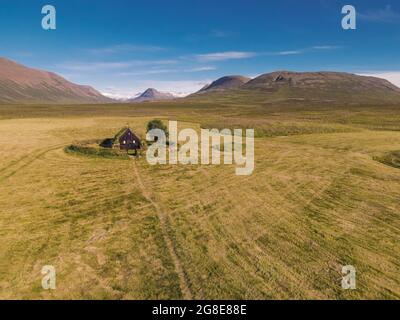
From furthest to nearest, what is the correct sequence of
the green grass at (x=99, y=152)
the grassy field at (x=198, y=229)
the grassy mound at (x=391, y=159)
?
the green grass at (x=99, y=152), the grassy mound at (x=391, y=159), the grassy field at (x=198, y=229)

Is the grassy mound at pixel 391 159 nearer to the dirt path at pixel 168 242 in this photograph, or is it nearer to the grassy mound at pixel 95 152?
the dirt path at pixel 168 242

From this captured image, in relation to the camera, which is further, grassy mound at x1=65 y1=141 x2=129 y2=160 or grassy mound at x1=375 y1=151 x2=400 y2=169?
grassy mound at x1=65 y1=141 x2=129 y2=160

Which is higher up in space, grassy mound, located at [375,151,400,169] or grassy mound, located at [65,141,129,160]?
grassy mound, located at [65,141,129,160]

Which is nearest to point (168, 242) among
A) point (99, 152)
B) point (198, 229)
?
point (198, 229)

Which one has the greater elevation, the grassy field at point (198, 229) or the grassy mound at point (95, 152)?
Answer: the grassy mound at point (95, 152)

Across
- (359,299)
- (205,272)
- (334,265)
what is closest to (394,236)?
(334,265)

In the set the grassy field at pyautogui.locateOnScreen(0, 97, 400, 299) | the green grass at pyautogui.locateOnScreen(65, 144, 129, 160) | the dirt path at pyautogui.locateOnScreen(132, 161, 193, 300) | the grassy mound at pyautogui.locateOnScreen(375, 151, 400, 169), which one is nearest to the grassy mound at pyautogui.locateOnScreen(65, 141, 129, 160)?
the green grass at pyautogui.locateOnScreen(65, 144, 129, 160)

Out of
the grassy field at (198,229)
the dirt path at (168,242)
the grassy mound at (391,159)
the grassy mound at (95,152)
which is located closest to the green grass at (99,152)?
the grassy mound at (95,152)

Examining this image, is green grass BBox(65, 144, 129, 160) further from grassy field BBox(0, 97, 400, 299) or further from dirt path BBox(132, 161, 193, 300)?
dirt path BBox(132, 161, 193, 300)

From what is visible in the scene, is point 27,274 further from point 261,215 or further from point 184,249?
point 261,215
